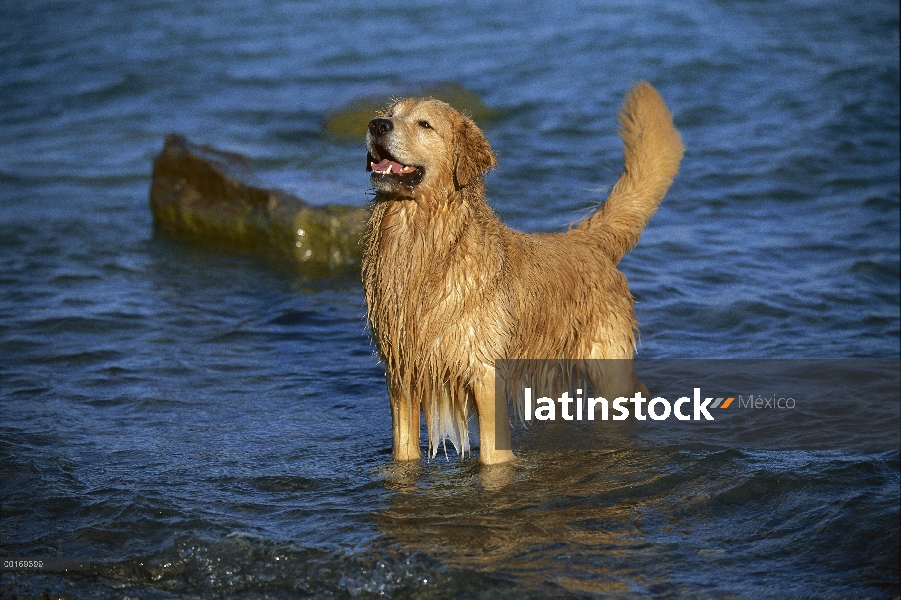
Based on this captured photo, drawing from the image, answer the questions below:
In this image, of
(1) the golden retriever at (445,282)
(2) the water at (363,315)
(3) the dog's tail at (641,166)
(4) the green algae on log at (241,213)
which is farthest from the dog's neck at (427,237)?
(4) the green algae on log at (241,213)

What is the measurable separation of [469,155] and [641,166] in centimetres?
214

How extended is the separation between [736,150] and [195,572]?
10.8 metres

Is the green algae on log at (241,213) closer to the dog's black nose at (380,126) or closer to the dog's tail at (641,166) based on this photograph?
the dog's tail at (641,166)

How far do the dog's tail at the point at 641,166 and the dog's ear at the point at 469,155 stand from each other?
1.67m

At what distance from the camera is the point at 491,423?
222 inches

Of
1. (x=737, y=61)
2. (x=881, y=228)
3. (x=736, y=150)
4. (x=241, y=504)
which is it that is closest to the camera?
(x=241, y=504)

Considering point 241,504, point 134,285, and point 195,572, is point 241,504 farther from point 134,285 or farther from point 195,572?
point 134,285

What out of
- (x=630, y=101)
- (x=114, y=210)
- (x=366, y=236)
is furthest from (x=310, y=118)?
(x=366, y=236)

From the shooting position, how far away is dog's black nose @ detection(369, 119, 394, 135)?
199 inches

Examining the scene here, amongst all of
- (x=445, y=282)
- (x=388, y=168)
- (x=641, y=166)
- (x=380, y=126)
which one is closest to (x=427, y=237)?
(x=445, y=282)

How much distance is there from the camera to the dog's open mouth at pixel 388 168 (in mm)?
5168

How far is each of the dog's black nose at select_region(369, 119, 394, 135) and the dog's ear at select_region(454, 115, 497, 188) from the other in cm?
39

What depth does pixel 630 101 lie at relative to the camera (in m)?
7.15

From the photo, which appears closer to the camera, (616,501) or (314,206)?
(616,501)
